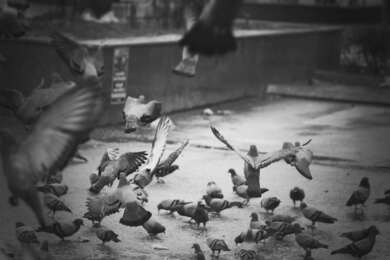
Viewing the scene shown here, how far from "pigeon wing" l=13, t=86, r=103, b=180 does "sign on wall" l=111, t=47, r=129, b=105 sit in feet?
41.7

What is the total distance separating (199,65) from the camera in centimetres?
1733

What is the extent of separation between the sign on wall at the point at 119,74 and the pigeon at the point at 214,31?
1306 cm

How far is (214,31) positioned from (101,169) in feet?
24.6

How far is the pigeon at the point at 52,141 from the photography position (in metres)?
1.99

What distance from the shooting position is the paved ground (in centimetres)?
780

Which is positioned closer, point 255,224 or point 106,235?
point 106,235

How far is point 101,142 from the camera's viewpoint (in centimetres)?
1346

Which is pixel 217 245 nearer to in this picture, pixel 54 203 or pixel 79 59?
pixel 54 203

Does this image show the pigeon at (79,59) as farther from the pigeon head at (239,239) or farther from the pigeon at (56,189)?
the pigeon at (56,189)

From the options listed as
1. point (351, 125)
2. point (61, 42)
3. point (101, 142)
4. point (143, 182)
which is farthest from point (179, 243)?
point (351, 125)

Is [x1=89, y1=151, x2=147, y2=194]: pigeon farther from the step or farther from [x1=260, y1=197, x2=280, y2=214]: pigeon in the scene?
the step

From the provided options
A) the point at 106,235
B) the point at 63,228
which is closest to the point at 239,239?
the point at 106,235

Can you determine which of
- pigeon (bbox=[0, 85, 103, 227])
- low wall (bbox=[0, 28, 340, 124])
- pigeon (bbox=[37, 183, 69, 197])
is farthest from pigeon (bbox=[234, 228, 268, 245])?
pigeon (bbox=[0, 85, 103, 227])

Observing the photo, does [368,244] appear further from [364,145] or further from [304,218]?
[364,145]
